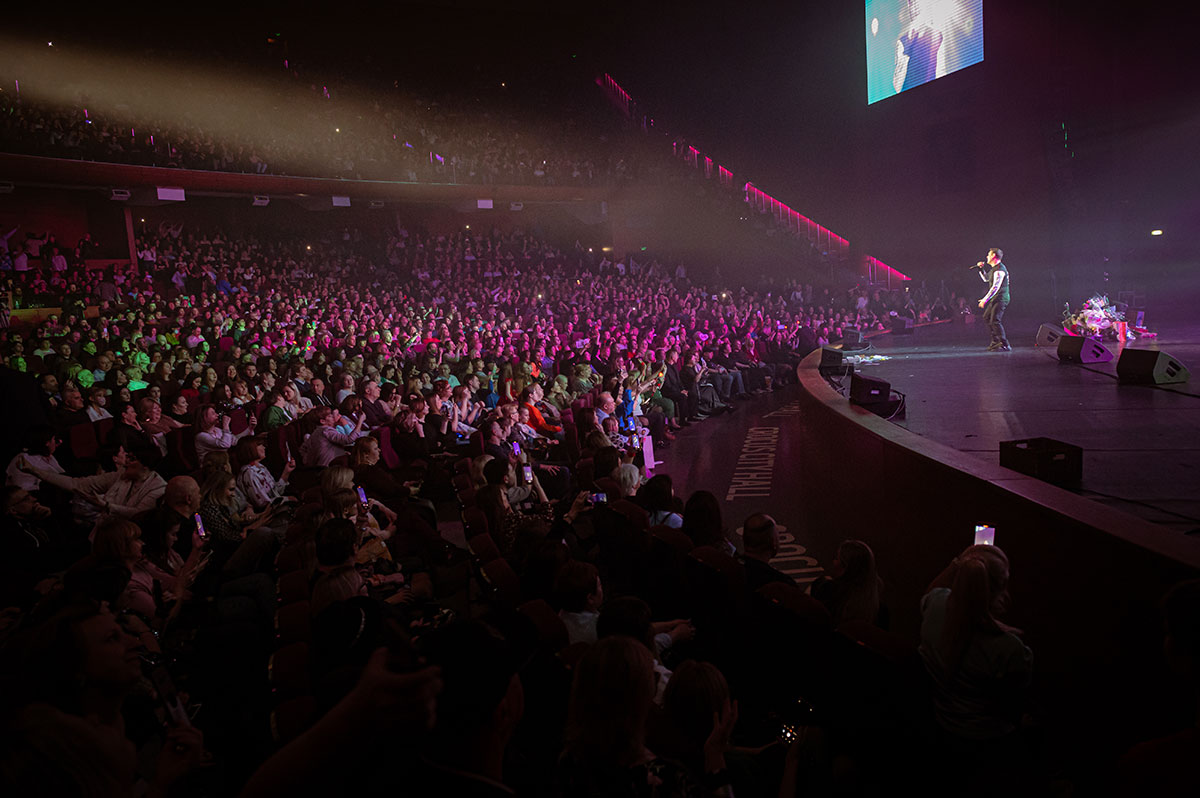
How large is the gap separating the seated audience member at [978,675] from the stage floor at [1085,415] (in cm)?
149

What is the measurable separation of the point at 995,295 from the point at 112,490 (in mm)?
10184

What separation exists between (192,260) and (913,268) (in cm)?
1866

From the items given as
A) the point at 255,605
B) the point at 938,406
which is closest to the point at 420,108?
the point at 938,406

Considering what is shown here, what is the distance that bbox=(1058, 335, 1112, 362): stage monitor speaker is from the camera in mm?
8125

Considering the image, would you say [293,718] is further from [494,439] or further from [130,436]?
[130,436]

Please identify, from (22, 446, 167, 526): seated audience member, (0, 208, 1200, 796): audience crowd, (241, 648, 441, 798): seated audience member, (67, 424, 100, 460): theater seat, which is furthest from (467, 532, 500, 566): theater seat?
(67, 424, 100, 460): theater seat

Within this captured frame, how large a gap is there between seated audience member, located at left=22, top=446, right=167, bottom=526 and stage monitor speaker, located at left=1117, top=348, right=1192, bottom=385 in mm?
7835

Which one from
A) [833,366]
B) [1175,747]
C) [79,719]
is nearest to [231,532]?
[79,719]

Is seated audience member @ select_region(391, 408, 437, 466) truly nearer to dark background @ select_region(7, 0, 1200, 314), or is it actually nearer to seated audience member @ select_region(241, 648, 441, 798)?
seated audience member @ select_region(241, 648, 441, 798)

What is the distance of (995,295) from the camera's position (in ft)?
32.4

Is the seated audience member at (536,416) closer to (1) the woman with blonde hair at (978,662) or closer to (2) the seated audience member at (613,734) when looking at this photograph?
(1) the woman with blonde hair at (978,662)

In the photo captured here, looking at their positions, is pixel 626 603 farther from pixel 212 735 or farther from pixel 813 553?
pixel 813 553

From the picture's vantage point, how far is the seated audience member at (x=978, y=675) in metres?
2.20

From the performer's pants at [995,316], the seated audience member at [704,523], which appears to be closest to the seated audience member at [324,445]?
the seated audience member at [704,523]
